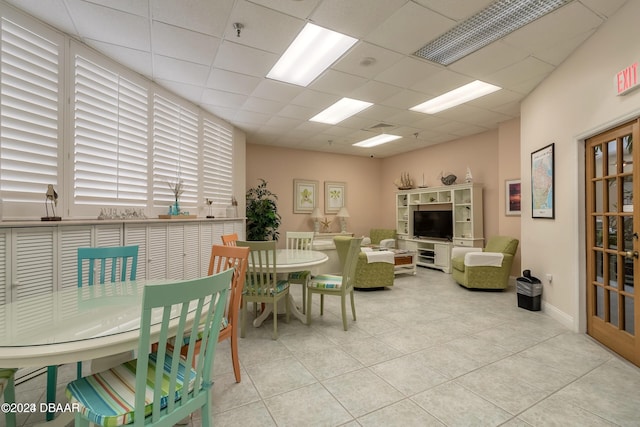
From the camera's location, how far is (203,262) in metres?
4.12

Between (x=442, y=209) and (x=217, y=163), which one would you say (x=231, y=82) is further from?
(x=442, y=209)

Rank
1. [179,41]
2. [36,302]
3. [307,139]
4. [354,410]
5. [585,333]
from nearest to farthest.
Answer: [36,302] → [354,410] → [179,41] → [585,333] → [307,139]

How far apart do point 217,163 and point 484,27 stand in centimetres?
414

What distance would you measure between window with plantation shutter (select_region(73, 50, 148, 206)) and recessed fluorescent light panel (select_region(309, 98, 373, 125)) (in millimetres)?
2615

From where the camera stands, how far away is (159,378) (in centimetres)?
107

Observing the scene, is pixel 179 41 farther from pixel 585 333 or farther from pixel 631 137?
pixel 585 333

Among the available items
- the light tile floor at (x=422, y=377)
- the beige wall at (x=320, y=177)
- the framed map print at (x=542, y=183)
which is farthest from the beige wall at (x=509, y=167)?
the beige wall at (x=320, y=177)

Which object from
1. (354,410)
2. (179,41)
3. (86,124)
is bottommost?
(354,410)

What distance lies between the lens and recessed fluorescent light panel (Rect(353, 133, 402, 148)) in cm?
615

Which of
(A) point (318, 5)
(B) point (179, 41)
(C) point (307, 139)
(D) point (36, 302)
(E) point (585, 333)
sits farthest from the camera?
(C) point (307, 139)

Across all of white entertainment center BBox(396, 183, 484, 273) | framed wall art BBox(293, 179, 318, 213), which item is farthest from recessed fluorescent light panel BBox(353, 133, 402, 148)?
framed wall art BBox(293, 179, 318, 213)

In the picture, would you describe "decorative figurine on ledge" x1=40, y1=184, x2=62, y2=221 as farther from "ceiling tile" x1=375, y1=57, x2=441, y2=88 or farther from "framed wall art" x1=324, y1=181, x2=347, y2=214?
"framed wall art" x1=324, y1=181, x2=347, y2=214

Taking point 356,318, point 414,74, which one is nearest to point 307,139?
point 414,74

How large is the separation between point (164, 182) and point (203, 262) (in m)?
1.23
